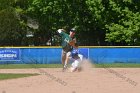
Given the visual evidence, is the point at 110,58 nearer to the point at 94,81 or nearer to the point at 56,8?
the point at 94,81

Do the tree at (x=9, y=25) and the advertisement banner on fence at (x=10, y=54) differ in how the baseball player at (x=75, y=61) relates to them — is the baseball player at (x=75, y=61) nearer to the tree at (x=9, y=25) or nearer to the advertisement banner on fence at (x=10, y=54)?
the advertisement banner on fence at (x=10, y=54)

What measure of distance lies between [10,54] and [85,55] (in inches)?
189

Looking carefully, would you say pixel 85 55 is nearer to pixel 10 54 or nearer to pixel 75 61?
pixel 10 54

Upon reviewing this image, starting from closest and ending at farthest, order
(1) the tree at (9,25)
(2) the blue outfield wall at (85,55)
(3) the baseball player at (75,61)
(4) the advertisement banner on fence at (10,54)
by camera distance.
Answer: (3) the baseball player at (75,61), (4) the advertisement banner on fence at (10,54), (2) the blue outfield wall at (85,55), (1) the tree at (9,25)

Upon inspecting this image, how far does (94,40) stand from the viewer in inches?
2009

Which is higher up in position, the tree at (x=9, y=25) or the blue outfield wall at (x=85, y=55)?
the tree at (x=9, y=25)

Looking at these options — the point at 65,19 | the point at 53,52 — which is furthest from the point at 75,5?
the point at 53,52

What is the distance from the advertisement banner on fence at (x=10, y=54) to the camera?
28750 millimetres

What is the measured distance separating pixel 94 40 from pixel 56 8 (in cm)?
599

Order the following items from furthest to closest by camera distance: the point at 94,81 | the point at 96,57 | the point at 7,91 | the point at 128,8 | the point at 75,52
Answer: the point at 128,8 → the point at 96,57 → the point at 75,52 → the point at 94,81 → the point at 7,91

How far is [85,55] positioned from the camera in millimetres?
28797

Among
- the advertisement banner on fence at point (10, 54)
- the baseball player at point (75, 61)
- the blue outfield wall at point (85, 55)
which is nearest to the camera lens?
the baseball player at point (75, 61)

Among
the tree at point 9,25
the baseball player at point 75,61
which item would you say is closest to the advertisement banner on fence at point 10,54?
the baseball player at point 75,61

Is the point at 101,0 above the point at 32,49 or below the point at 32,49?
above
